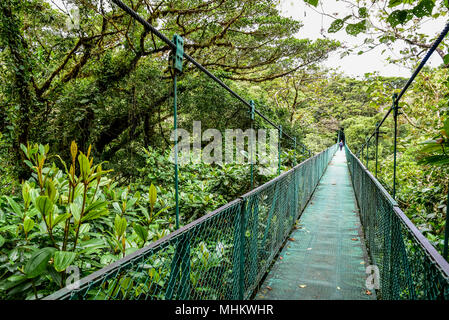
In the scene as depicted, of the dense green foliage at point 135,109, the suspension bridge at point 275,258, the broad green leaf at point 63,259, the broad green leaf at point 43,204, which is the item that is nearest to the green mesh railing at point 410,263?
the suspension bridge at point 275,258

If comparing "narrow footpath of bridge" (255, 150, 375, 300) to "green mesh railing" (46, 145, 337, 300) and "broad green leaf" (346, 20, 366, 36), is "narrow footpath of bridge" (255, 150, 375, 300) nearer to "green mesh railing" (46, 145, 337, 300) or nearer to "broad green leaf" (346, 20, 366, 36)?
"green mesh railing" (46, 145, 337, 300)

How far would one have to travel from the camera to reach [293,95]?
55.3 feet

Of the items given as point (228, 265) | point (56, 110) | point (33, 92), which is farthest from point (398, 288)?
point (56, 110)

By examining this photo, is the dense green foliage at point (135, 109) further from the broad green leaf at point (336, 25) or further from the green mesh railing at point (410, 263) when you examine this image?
the green mesh railing at point (410, 263)

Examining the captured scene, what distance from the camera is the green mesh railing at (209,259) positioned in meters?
0.95

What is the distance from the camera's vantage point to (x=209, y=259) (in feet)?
5.78

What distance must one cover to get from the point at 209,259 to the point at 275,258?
1.68 metres

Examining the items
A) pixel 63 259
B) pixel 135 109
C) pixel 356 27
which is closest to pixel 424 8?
pixel 356 27

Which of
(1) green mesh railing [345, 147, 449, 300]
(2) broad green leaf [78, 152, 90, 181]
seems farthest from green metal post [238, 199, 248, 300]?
(2) broad green leaf [78, 152, 90, 181]

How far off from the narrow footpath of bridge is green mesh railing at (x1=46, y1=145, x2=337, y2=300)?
187 millimetres

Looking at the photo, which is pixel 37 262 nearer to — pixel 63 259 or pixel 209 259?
pixel 63 259

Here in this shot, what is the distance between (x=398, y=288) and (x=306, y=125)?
15510 mm

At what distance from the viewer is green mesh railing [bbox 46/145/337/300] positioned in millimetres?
948

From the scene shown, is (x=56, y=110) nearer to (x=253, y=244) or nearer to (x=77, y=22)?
(x=77, y=22)
